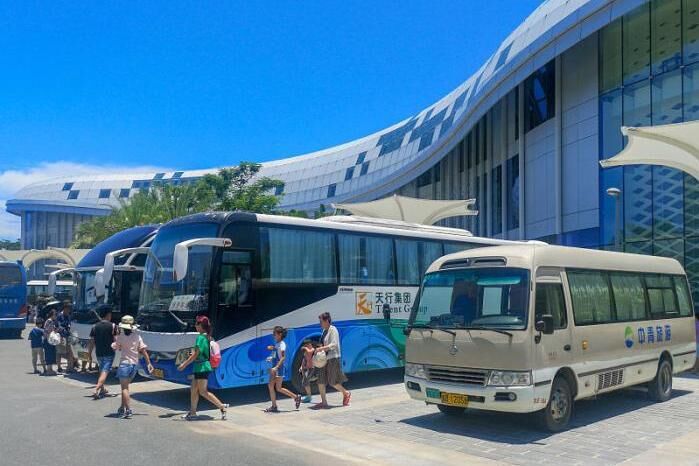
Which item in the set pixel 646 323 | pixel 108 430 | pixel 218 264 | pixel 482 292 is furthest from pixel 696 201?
pixel 108 430

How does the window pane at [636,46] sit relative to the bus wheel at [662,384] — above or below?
above

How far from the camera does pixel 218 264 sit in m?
11.9

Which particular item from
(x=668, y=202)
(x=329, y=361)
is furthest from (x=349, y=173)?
(x=329, y=361)

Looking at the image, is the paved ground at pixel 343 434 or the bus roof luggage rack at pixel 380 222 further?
the bus roof luggage rack at pixel 380 222

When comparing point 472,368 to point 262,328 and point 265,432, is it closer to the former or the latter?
point 265,432

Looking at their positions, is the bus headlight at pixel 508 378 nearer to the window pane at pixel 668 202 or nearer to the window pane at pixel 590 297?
the window pane at pixel 590 297

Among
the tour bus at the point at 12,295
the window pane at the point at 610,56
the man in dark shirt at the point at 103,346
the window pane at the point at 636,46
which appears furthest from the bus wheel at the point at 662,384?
the tour bus at the point at 12,295

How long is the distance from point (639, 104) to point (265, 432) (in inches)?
854

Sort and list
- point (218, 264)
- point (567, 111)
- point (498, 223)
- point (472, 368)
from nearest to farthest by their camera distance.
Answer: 1. point (472, 368)
2. point (218, 264)
3. point (567, 111)
4. point (498, 223)

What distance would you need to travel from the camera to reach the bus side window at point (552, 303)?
973 cm

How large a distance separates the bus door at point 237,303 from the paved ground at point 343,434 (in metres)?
0.86

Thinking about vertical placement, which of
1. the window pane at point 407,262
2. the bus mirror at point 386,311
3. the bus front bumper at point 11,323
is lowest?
the bus front bumper at point 11,323

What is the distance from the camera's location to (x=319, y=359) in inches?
460

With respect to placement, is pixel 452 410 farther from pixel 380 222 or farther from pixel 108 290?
pixel 108 290
